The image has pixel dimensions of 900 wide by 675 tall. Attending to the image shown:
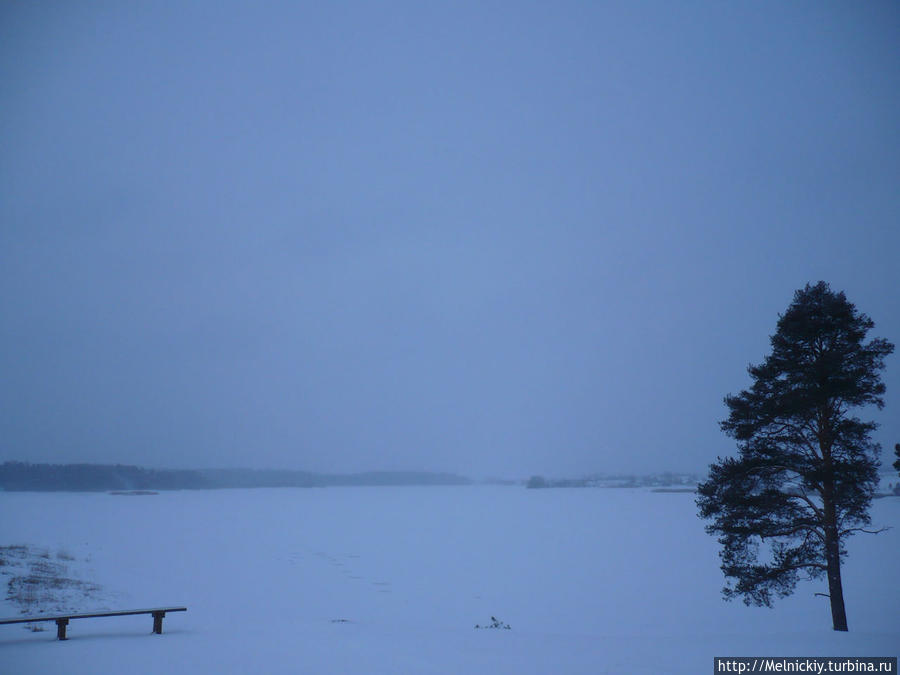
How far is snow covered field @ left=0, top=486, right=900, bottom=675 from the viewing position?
9.76 meters

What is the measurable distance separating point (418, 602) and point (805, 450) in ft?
43.5

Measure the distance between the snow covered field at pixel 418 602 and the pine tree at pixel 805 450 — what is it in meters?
1.78

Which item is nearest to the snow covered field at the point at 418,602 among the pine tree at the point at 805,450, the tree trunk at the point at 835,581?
the tree trunk at the point at 835,581

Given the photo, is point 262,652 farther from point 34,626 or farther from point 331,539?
point 331,539

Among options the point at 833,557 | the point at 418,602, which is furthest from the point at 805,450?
the point at 418,602

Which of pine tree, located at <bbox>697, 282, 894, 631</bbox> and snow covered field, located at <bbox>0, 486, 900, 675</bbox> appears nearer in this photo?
snow covered field, located at <bbox>0, 486, 900, 675</bbox>

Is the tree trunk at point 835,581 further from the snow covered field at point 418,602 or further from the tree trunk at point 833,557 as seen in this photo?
the snow covered field at point 418,602

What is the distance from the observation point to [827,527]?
13.6m

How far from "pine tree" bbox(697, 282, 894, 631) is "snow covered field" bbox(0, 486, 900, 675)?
5.83 feet

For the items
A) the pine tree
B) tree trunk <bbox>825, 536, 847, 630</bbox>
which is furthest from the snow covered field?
the pine tree

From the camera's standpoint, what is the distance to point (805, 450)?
14.4 metres

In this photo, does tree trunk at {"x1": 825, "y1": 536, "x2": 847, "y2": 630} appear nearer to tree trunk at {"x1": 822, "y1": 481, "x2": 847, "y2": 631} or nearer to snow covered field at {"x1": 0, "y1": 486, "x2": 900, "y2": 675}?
tree trunk at {"x1": 822, "y1": 481, "x2": 847, "y2": 631}

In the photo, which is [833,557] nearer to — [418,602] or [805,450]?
[805,450]

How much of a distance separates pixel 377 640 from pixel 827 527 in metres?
10.9
